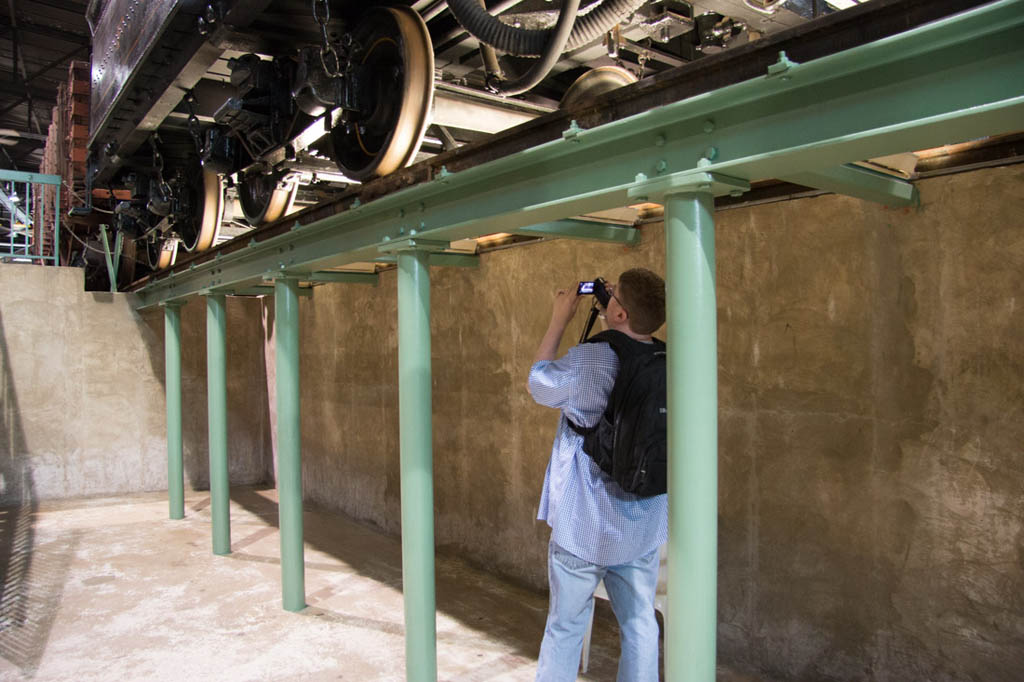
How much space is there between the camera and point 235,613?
4.38m

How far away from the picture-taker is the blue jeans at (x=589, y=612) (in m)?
2.28

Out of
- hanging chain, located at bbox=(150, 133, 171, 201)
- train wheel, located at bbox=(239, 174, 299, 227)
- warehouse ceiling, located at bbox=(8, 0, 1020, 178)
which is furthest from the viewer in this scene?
hanging chain, located at bbox=(150, 133, 171, 201)

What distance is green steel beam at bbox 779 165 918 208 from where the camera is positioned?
7.00ft

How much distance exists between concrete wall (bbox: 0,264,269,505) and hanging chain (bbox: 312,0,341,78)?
567 centimetres

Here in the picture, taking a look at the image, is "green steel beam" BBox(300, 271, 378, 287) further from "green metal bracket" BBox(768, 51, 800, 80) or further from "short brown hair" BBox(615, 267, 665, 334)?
"green metal bracket" BBox(768, 51, 800, 80)

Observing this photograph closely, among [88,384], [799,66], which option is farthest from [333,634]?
[88,384]

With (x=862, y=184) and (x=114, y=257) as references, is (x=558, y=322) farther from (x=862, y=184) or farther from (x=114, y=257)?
(x=114, y=257)

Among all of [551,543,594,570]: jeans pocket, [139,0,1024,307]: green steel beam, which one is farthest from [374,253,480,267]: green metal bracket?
[551,543,594,570]: jeans pocket

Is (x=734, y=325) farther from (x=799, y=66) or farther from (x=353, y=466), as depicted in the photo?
(x=353, y=466)

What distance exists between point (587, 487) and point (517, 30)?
171cm

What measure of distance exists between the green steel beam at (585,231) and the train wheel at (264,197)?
2.55 meters

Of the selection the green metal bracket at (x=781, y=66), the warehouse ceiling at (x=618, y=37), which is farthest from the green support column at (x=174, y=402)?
the green metal bracket at (x=781, y=66)

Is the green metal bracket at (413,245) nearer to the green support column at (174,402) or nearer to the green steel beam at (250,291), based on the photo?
the green steel beam at (250,291)

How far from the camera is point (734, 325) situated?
3410 millimetres
